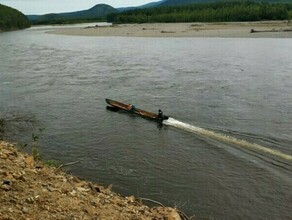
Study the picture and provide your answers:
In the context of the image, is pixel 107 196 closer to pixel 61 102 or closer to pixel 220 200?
pixel 220 200

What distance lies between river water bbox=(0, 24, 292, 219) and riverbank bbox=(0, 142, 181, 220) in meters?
3.15

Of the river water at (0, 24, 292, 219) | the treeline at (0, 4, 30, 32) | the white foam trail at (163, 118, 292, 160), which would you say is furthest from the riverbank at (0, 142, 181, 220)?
the treeline at (0, 4, 30, 32)

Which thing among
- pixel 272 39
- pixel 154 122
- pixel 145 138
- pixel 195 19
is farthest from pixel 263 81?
pixel 195 19

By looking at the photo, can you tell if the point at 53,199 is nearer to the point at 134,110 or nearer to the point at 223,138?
the point at 223,138

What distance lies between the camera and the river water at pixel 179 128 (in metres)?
17.4

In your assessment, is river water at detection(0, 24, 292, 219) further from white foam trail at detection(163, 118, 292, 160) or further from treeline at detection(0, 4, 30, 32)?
treeline at detection(0, 4, 30, 32)

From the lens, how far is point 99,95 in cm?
3706

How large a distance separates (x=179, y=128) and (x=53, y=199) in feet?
51.6

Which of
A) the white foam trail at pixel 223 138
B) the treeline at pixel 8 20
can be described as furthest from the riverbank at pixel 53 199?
the treeline at pixel 8 20

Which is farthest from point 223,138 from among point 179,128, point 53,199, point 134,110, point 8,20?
point 8,20

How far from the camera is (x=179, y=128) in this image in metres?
26.5

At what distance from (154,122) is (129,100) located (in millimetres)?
7603

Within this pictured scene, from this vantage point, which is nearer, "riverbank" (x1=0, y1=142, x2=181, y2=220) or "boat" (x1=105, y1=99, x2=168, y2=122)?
"riverbank" (x1=0, y1=142, x2=181, y2=220)

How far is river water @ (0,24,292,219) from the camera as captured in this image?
1736 centimetres
